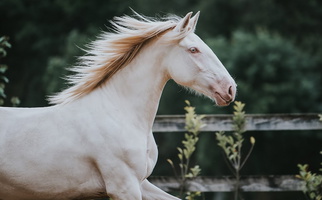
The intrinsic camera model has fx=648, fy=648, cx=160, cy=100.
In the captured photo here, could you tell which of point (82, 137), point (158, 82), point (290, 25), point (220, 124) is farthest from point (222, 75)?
point (290, 25)

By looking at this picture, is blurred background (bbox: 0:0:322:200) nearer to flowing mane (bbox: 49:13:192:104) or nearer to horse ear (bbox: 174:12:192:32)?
flowing mane (bbox: 49:13:192:104)

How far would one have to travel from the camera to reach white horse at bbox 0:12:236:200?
14.5 ft

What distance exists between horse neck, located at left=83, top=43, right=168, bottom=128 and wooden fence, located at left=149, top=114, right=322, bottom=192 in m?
2.05

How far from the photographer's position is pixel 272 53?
2303 cm

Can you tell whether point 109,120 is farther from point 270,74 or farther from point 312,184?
point 270,74

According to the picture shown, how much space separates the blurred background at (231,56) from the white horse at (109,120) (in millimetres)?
14305

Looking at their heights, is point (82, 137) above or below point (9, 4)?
below

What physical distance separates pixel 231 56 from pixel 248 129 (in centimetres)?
1653

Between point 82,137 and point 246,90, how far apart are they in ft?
58.6

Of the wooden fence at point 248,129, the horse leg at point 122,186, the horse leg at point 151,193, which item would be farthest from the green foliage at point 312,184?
the horse leg at point 122,186

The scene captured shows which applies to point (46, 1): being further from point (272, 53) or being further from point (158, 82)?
point (158, 82)

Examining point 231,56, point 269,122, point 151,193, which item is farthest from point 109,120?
point 231,56

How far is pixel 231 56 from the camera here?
23125 mm


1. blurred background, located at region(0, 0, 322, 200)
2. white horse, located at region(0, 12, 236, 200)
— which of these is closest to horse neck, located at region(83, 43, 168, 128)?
white horse, located at region(0, 12, 236, 200)
